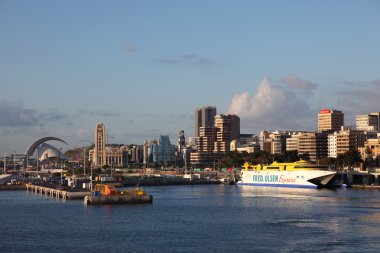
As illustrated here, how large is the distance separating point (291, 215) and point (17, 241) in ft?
68.9

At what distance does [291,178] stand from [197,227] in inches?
2089

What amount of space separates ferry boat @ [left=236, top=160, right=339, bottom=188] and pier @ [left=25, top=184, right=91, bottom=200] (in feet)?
102

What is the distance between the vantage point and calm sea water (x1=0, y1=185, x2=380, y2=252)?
37.8m

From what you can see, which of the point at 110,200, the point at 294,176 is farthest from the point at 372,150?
the point at 110,200

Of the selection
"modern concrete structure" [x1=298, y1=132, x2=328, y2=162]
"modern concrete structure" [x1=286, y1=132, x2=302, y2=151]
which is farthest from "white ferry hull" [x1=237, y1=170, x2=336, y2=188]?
"modern concrete structure" [x1=286, y1=132, x2=302, y2=151]

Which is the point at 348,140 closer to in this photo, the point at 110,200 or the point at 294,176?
the point at 294,176

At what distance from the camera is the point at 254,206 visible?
204 ft

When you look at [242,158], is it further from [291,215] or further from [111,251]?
[111,251]

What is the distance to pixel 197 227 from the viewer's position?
46.1 metres

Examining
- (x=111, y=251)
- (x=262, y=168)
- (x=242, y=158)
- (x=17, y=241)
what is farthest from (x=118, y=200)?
(x=242, y=158)

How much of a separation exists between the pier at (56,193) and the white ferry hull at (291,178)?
Answer: 31072 millimetres

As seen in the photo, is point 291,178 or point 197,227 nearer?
point 197,227

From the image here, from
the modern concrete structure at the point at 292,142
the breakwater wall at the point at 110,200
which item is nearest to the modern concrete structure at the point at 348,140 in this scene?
the modern concrete structure at the point at 292,142

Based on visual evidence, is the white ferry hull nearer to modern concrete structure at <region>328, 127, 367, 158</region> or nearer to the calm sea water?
the calm sea water
